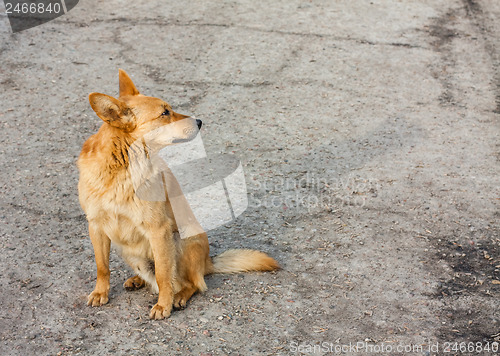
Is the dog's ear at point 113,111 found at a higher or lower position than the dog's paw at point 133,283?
higher

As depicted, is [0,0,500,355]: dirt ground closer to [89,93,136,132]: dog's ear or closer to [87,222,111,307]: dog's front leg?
[87,222,111,307]: dog's front leg

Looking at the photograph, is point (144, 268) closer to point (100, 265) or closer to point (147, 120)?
point (100, 265)

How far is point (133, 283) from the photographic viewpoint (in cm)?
368

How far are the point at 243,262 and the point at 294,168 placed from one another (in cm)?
160

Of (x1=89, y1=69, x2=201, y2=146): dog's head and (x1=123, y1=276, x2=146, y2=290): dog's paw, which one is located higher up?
(x1=89, y1=69, x2=201, y2=146): dog's head

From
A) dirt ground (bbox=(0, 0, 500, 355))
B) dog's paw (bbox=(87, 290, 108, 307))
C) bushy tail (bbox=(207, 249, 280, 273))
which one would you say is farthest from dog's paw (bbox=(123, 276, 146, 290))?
bushy tail (bbox=(207, 249, 280, 273))

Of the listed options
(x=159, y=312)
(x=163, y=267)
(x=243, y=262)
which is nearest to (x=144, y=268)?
(x=163, y=267)

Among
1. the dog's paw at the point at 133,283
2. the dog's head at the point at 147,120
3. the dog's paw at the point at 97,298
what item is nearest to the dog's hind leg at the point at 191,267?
the dog's paw at the point at 133,283

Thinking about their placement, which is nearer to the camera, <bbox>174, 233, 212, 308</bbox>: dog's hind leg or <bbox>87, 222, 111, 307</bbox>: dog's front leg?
<bbox>87, 222, 111, 307</bbox>: dog's front leg

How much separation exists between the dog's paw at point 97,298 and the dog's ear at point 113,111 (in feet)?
3.41

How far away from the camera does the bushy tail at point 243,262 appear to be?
3.79m

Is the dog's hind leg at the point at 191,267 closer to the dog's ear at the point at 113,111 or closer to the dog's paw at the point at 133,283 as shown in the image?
the dog's paw at the point at 133,283

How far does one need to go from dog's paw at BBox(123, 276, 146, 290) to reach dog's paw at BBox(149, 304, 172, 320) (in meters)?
0.33

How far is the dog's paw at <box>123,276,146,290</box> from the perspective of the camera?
367 centimetres
